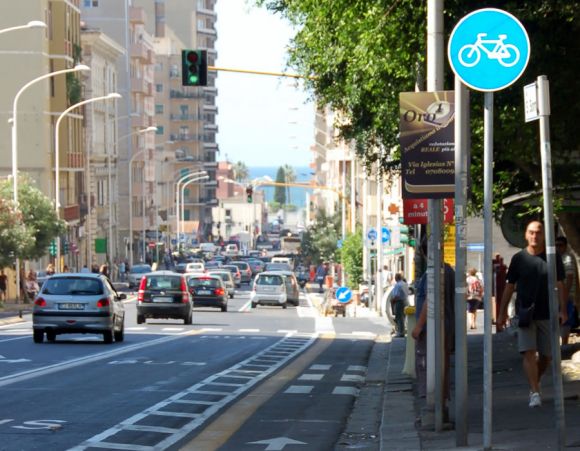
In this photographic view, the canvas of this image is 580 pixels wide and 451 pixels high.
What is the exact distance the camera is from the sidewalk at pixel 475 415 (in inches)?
535

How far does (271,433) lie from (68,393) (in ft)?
16.0

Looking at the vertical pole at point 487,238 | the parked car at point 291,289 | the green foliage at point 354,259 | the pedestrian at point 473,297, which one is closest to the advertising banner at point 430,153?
the vertical pole at point 487,238

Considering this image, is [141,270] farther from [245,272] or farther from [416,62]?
[416,62]

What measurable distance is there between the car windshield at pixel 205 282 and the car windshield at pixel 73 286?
2942cm

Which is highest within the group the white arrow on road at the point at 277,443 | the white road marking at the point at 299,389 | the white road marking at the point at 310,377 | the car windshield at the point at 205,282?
the car windshield at the point at 205,282

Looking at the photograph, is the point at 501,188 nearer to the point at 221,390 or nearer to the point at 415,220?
the point at 415,220

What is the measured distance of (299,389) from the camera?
71.6 feet

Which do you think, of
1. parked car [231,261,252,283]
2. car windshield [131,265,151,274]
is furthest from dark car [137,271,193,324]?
parked car [231,261,252,283]

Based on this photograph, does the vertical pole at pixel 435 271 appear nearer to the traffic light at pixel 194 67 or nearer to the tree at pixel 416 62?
the tree at pixel 416 62

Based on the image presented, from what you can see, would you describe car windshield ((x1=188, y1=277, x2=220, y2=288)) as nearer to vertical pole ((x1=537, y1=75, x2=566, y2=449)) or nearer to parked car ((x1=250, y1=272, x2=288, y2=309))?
parked car ((x1=250, y1=272, x2=288, y2=309))

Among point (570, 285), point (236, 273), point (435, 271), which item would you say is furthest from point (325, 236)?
point (435, 271)

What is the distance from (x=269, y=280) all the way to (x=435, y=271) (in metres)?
57.5

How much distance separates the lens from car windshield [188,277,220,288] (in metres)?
63.8

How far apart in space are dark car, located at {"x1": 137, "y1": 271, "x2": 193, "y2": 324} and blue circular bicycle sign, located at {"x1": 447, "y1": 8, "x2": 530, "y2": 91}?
36527 mm
